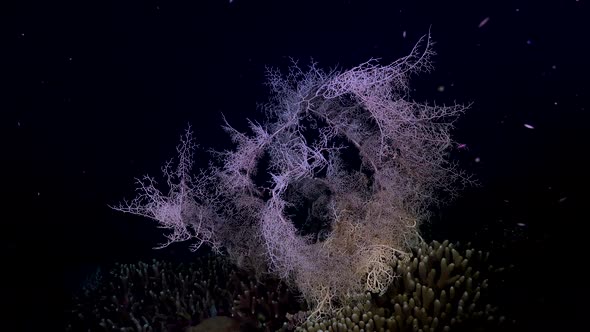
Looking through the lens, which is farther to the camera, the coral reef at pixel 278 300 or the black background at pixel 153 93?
the black background at pixel 153 93

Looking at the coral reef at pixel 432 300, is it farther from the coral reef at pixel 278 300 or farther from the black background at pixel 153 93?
the black background at pixel 153 93

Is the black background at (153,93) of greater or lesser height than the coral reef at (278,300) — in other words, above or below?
above

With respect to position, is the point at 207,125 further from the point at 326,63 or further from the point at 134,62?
the point at 326,63

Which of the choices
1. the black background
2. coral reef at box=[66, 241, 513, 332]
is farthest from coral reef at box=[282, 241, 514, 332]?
the black background

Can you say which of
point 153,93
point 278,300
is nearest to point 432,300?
point 278,300

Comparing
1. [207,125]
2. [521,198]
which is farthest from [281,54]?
[521,198]

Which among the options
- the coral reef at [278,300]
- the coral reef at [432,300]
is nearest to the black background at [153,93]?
the coral reef at [278,300]

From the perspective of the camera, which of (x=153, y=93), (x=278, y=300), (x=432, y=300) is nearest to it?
(x=432, y=300)

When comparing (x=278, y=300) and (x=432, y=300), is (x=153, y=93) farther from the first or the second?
(x=432, y=300)

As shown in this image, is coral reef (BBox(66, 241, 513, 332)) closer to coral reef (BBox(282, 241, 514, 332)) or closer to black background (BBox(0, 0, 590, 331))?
coral reef (BBox(282, 241, 514, 332))

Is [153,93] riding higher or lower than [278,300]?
higher

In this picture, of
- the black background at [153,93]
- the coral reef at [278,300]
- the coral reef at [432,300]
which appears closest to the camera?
the coral reef at [432,300]
